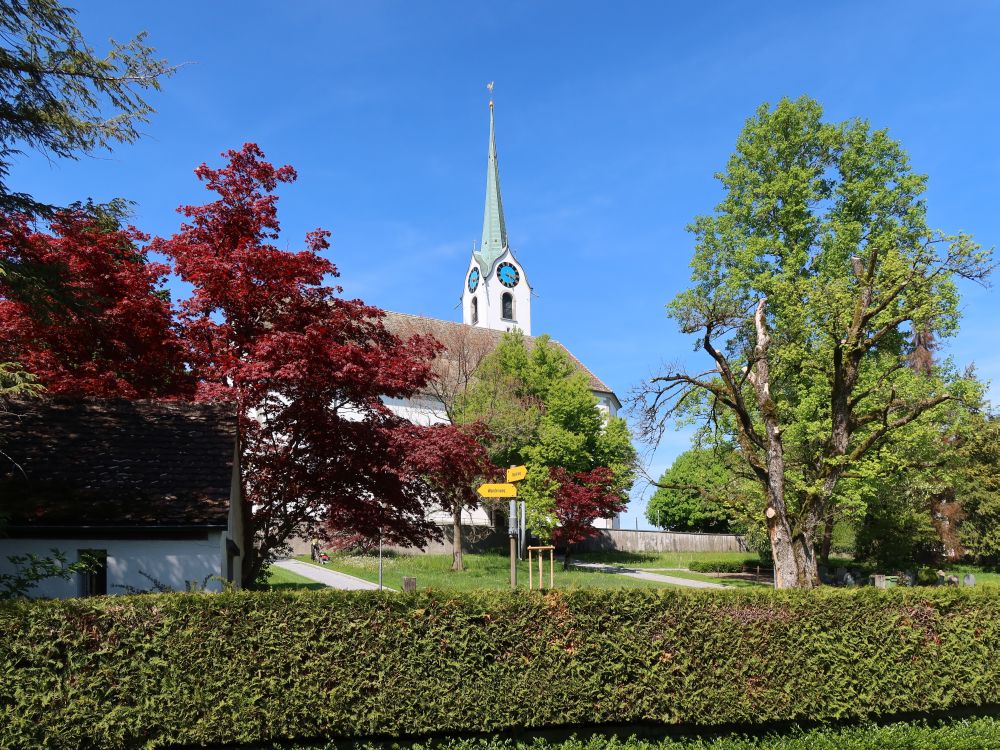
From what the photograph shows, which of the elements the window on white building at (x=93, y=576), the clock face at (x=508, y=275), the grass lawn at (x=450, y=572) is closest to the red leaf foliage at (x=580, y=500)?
the grass lawn at (x=450, y=572)

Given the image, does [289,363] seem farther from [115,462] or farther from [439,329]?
[439,329]

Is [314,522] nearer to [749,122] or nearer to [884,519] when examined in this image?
[749,122]

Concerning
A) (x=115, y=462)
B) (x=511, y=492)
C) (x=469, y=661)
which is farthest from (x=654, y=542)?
(x=469, y=661)

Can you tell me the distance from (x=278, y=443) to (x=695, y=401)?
12743mm

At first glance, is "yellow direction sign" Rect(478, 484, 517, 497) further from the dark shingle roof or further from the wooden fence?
the wooden fence

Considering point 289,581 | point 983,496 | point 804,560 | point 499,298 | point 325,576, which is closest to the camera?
point 804,560

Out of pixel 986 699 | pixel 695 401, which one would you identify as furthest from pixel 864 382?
pixel 986 699

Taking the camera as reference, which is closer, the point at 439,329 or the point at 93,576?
the point at 93,576

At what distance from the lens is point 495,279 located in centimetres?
7650

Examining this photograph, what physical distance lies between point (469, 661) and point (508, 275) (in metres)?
68.3

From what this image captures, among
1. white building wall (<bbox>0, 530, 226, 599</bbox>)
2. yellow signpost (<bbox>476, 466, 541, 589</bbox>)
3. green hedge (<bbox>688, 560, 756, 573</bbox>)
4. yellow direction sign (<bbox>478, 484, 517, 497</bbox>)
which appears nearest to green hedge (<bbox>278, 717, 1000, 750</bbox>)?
yellow signpost (<bbox>476, 466, 541, 589</bbox>)

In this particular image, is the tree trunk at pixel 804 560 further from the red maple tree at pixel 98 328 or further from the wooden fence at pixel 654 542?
the wooden fence at pixel 654 542

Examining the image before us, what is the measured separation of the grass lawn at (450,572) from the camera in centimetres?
3055

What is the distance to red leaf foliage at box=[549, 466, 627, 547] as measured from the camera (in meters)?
39.3
